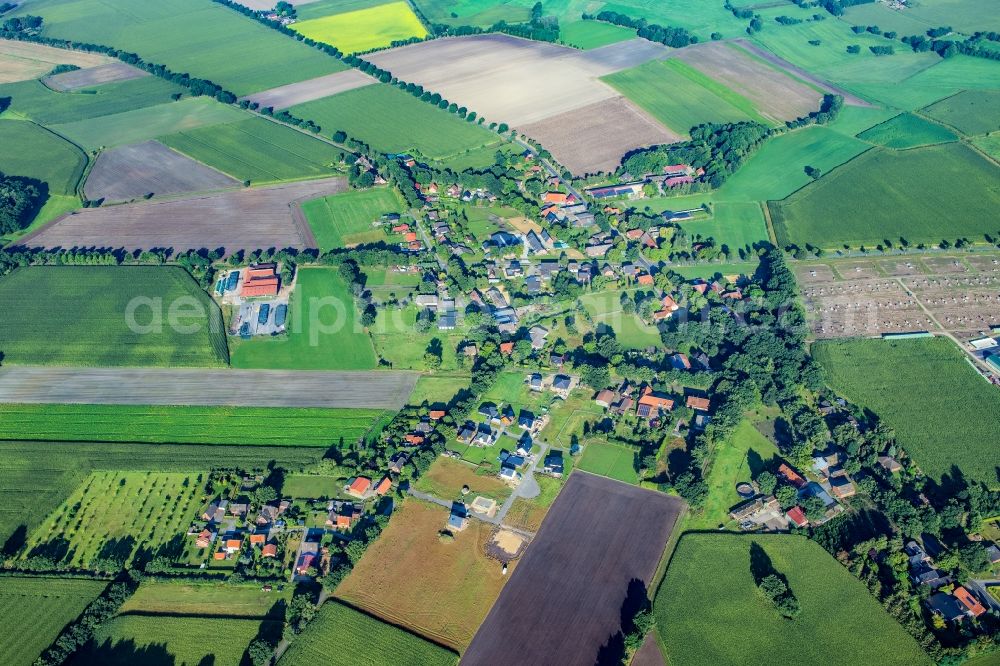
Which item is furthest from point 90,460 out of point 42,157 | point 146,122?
point 146,122

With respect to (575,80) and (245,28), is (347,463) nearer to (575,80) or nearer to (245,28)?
(575,80)

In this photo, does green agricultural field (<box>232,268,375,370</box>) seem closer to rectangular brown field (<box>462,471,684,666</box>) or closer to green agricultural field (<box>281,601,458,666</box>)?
rectangular brown field (<box>462,471,684,666</box>)

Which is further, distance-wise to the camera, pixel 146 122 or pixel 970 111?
pixel 146 122

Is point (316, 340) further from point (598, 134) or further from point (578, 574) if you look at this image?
point (598, 134)

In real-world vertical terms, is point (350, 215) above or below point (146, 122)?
below

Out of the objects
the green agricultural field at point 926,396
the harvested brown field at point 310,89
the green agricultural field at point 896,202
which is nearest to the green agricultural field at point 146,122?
the harvested brown field at point 310,89

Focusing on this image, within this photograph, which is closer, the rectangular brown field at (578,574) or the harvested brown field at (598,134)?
the rectangular brown field at (578,574)

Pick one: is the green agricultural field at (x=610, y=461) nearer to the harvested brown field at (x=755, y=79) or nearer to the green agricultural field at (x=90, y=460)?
the green agricultural field at (x=90, y=460)

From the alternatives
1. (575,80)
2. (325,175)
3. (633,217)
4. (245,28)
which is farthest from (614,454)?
(245,28)
